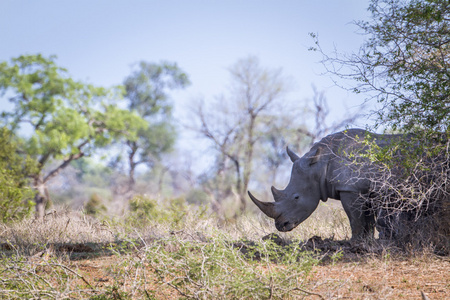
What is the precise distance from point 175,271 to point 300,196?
416 cm

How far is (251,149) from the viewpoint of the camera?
91.6 feet

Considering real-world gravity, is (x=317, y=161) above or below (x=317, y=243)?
above

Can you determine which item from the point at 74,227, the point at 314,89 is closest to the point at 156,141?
the point at 314,89

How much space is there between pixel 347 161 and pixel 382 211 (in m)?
1.06

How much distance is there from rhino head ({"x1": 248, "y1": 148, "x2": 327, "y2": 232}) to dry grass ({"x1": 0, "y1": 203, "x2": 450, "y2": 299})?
0.41 metres

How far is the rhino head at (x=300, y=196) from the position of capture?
8406mm

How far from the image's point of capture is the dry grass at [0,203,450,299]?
461 cm

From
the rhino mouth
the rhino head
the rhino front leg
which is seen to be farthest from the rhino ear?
the rhino mouth

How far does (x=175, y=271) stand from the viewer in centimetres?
469

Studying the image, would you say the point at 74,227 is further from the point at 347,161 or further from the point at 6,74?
the point at 6,74

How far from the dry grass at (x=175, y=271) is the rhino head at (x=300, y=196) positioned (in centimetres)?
41

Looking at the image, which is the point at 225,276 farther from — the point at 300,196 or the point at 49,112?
the point at 49,112

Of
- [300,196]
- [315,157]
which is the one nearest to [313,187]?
[300,196]

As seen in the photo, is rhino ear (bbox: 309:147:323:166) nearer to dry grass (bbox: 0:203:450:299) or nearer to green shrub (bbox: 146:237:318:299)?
dry grass (bbox: 0:203:450:299)
